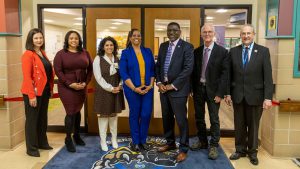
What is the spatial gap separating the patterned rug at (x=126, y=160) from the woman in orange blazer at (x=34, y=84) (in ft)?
1.32

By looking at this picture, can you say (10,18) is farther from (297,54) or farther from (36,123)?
(297,54)

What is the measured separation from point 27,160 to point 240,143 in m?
2.52

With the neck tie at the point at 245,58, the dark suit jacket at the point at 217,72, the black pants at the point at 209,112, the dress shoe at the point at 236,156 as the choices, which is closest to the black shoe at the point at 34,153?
the black pants at the point at 209,112

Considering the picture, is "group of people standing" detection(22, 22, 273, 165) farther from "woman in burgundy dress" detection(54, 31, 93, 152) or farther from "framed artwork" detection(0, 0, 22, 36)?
"framed artwork" detection(0, 0, 22, 36)

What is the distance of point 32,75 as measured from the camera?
11.1 feet

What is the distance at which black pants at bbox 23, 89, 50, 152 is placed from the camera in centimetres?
345

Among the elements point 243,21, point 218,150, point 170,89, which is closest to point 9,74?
point 170,89

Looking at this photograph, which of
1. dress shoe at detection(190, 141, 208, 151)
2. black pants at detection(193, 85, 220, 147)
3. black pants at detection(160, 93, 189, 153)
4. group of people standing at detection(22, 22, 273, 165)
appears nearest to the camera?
group of people standing at detection(22, 22, 273, 165)

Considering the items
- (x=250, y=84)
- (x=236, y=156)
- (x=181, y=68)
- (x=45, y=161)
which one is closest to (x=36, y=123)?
(x=45, y=161)

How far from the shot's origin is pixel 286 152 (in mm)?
3480

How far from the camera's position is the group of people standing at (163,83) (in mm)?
3229

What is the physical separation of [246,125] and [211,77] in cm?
71

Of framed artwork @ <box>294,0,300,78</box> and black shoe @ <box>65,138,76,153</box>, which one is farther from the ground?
framed artwork @ <box>294,0,300,78</box>

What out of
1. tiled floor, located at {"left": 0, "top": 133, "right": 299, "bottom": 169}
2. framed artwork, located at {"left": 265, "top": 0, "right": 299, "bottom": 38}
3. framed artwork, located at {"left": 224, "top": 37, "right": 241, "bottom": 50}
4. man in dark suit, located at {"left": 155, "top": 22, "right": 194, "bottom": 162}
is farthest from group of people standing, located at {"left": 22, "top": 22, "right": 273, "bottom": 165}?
framed artwork, located at {"left": 224, "top": 37, "right": 241, "bottom": 50}
